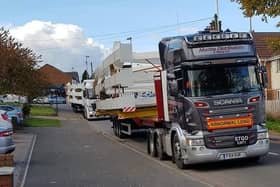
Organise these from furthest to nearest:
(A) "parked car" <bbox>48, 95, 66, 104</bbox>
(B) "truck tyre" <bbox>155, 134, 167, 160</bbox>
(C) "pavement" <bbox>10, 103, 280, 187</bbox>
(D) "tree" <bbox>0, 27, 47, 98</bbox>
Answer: (A) "parked car" <bbox>48, 95, 66, 104</bbox>
(D) "tree" <bbox>0, 27, 47, 98</bbox>
(B) "truck tyre" <bbox>155, 134, 167, 160</bbox>
(C) "pavement" <bbox>10, 103, 280, 187</bbox>

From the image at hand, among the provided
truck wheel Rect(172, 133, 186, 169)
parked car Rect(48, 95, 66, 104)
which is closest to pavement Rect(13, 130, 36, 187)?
truck wheel Rect(172, 133, 186, 169)

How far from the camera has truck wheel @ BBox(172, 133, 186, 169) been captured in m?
15.9

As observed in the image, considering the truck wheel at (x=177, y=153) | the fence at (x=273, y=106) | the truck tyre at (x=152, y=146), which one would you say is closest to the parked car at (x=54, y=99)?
the fence at (x=273, y=106)

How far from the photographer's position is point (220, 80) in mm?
15578

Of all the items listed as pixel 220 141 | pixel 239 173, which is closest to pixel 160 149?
pixel 220 141

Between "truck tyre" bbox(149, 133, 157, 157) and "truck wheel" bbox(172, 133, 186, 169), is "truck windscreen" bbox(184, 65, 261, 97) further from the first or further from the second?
"truck tyre" bbox(149, 133, 157, 157)

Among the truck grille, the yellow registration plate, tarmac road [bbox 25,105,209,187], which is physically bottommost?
tarmac road [bbox 25,105,209,187]

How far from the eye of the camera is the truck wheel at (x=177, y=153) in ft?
52.2

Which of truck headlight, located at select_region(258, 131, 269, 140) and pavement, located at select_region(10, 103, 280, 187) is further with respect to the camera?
truck headlight, located at select_region(258, 131, 269, 140)

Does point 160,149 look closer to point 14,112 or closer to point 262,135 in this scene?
point 262,135

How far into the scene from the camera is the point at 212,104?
50.1ft

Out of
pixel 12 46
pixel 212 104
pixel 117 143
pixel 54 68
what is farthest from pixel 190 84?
pixel 54 68

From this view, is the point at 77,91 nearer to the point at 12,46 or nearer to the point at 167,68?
Result: the point at 12,46

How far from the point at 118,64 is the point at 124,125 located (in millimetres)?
5203
